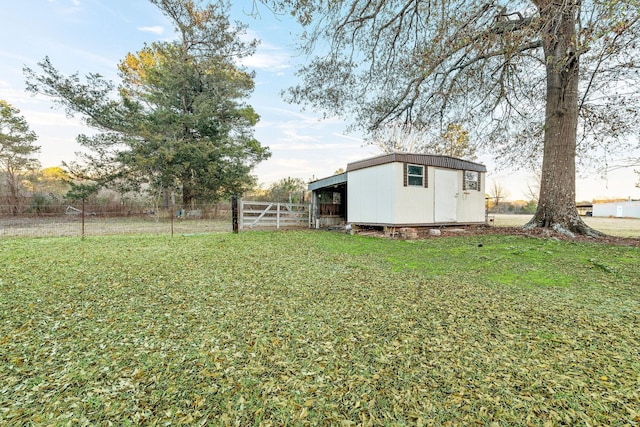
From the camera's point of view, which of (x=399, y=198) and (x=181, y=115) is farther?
(x=181, y=115)

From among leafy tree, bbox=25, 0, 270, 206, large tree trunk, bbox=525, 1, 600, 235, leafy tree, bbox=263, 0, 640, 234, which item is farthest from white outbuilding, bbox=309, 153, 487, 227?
leafy tree, bbox=25, 0, 270, 206

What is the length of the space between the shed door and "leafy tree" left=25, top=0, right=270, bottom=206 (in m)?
10.2

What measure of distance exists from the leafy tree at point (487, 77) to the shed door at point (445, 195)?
1.44 m

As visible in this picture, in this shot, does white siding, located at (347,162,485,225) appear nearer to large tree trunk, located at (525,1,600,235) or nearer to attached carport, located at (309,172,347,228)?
attached carport, located at (309,172,347,228)

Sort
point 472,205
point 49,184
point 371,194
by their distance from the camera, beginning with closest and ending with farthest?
point 371,194
point 472,205
point 49,184

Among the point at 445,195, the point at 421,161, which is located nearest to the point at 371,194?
the point at 421,161

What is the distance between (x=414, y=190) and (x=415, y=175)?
44 cm

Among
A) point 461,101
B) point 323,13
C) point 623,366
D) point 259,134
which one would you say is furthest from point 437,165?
point 259,134

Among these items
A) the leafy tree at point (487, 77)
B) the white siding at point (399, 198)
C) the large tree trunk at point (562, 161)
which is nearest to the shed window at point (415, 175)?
the white siding at point (399, 198)

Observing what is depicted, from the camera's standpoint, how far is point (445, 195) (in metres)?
8.25

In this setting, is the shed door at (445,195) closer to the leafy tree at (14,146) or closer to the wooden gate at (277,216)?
the wooden gate at (277,216)

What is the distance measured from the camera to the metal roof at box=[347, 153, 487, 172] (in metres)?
7.49

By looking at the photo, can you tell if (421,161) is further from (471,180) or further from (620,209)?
(620,209)

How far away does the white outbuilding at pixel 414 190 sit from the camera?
7.48 meters
